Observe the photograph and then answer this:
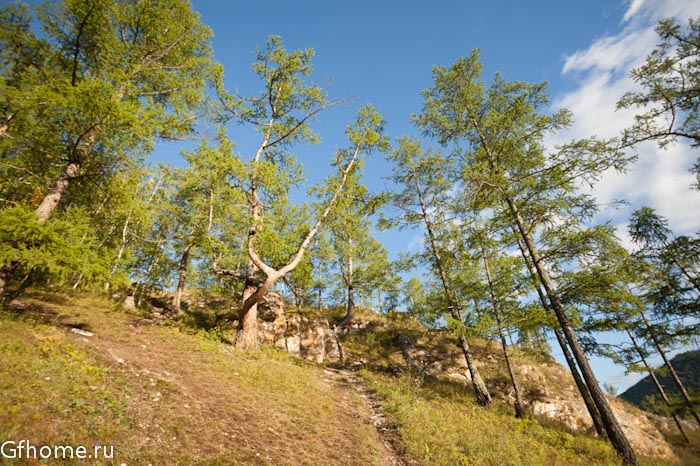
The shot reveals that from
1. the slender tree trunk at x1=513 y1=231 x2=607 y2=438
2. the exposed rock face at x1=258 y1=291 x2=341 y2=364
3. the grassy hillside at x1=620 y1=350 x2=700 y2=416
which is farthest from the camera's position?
the grassy hillside at x1=620 y1=350 x2=700 y2=416

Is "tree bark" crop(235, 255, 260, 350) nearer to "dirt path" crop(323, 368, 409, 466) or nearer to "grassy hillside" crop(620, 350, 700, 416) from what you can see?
"dirt path" crop(323, 368, 409, 466)

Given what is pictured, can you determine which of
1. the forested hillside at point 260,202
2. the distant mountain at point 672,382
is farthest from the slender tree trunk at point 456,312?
the distant mountain at point 672,382

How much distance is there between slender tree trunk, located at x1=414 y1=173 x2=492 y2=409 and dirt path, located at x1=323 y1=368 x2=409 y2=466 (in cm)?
467

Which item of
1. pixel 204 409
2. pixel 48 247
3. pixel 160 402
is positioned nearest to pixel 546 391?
pixel 204 409

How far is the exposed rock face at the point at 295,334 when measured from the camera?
15836mm

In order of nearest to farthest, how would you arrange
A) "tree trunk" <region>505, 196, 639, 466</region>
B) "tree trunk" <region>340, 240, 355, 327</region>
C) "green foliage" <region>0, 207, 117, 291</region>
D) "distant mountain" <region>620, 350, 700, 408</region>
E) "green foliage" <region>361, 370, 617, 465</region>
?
"green foliage" <region>0, 207, 117, 291</region> → "green foliage" <region>361, 370, 617, 465</region> → "tree trunk" <region>505, 196, 639, 466</region> → "tree trunk" <region>340, 240, 355, 327</region> → "distant mountain" <region>620, 350, 700, 408</region>

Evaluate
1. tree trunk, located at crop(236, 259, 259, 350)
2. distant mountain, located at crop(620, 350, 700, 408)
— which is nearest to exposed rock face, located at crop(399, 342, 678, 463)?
tree trunk, located at crop(236, 259, 259, 350)

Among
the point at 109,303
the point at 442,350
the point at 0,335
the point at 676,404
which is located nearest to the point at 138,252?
the point at 109,303

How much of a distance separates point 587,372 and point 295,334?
13795 millimetres

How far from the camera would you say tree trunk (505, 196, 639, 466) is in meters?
8.35

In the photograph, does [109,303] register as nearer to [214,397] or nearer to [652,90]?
[214,397]

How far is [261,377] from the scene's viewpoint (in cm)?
880

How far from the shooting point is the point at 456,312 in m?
12.7

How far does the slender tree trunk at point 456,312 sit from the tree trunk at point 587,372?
3.48 meters
